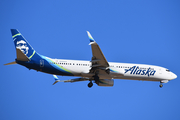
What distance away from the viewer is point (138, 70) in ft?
129

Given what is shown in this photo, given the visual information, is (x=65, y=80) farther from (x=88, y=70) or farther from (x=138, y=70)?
(x=138, y=70)

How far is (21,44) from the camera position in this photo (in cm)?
3666

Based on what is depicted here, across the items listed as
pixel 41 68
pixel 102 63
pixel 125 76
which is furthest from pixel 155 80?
pixel 41 68

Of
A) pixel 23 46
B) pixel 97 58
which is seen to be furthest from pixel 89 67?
pixel 23 46

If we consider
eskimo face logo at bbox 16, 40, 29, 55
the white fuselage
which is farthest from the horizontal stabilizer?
the white fuselage

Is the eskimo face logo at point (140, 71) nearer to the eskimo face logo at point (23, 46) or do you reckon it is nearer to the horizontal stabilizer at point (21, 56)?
the horizontal stabilizer at point (21, 56)

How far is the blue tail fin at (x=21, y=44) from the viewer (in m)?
36.2

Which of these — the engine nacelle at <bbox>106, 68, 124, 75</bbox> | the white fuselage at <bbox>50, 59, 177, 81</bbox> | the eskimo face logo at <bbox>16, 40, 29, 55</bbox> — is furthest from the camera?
the white fuselage at <bbox>50, 59, 177, 81</bbox>

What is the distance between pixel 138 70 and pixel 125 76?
235cm

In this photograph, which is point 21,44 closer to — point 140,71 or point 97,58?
point 97,58

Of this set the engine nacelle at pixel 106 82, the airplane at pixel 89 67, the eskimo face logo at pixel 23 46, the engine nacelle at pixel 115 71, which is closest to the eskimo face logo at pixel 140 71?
the airplane at pixel 89 67

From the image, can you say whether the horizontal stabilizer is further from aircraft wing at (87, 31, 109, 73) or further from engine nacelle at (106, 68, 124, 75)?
engine nacelle at (106, 68, 124, 75)

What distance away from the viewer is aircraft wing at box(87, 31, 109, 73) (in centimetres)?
3162

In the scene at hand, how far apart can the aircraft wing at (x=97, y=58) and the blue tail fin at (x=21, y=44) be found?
9.17 m
